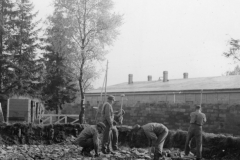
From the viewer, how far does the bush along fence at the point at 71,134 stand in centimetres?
1620

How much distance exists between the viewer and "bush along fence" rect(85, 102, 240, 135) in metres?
21.4

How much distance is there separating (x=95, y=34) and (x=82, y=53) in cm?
172

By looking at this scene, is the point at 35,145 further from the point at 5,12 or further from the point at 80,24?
the point at 5,12

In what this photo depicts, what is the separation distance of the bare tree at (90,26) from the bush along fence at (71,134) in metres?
7.75

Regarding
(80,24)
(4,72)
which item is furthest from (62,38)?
(4,72)

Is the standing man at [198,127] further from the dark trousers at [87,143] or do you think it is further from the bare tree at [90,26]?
the bare tree at [90,26]

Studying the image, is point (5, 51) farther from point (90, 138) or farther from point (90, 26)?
point (90, 138)

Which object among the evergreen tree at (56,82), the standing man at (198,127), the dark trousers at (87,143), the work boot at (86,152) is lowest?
the work boot at (86,152)

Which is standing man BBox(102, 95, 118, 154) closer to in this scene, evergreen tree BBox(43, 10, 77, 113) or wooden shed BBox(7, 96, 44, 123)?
wooden shed BBox(7, 96, 44, 123)

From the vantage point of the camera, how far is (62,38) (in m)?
29.1

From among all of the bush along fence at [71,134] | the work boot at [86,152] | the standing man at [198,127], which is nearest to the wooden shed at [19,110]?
the bush along fence at [71,134]

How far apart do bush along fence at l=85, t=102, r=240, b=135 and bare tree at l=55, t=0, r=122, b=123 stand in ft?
14.3

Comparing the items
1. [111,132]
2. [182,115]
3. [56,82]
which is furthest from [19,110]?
[56,82]

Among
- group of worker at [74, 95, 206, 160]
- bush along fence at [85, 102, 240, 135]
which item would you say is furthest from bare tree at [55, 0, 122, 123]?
group of worker at [74, 95, 206, 160]
